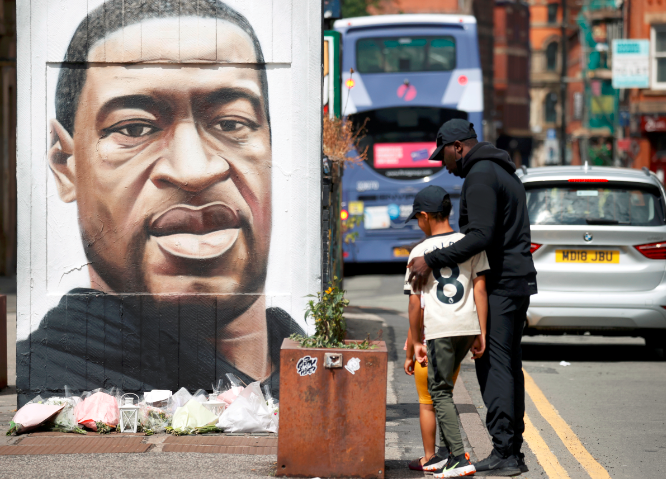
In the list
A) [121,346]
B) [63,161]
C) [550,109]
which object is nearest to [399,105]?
[63,161]

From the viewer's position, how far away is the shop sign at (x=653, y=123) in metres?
34.4

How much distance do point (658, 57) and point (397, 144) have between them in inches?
742

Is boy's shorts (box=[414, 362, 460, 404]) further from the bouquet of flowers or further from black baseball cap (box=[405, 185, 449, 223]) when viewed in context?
the bouquet of flowers

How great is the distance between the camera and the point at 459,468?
5.30 metres

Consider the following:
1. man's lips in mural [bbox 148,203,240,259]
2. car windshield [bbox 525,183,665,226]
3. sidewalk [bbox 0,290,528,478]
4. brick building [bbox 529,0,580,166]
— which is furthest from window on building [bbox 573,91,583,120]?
sidewalk [bbox 0,290,528,478]

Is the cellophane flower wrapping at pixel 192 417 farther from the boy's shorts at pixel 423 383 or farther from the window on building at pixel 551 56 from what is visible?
the window on building at pixel 551 56

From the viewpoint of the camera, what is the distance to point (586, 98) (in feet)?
198

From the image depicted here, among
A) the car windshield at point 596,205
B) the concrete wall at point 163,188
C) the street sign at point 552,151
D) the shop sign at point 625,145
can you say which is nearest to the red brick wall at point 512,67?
the street sign at point 552,151

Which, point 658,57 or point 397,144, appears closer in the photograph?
point 397,144

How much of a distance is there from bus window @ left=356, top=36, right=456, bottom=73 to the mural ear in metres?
12.5

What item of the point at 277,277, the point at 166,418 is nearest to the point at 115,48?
the point at 277,277

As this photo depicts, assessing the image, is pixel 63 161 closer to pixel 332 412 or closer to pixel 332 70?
pixel 332 412

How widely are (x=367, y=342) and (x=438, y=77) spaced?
44.8ft

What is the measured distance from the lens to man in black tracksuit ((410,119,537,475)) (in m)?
5.39
